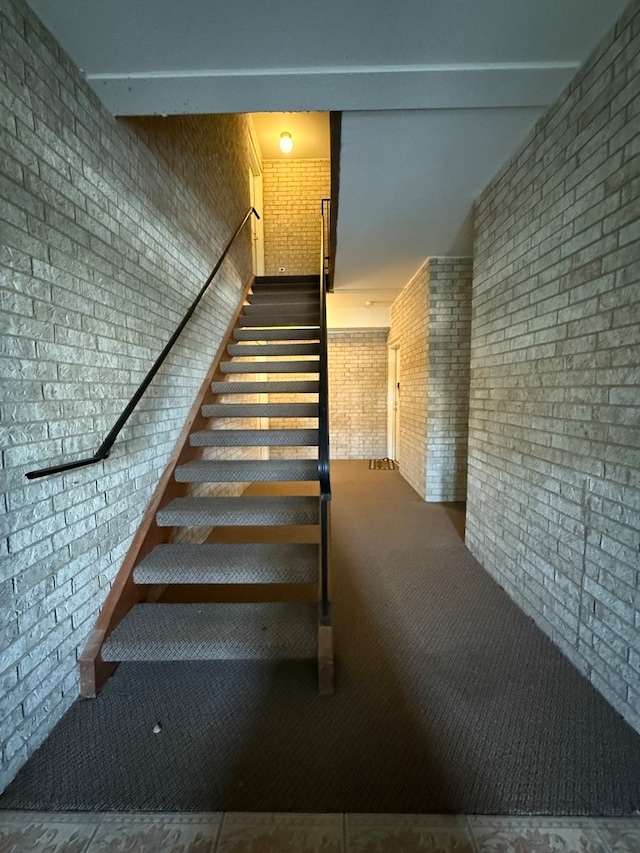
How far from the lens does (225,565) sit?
188cm

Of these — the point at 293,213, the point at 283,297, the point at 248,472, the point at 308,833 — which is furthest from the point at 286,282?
the point at 308,833

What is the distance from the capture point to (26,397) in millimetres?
1265

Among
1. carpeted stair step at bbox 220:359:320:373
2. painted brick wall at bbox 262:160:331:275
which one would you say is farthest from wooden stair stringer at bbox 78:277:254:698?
painted brick wall at bbox 262:160:331:275

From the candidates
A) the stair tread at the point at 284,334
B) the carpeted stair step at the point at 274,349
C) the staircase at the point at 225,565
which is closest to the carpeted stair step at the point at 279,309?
the stair tread at the point at 284,334

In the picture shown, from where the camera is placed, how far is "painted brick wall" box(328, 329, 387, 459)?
656 cm

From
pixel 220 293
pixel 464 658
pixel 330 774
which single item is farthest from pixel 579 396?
pixel 220 293

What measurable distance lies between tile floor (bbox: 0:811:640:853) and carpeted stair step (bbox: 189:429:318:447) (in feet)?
6.03

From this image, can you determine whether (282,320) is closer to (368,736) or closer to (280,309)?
(280,309)

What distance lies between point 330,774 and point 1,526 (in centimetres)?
138

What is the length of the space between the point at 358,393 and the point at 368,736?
5601 mm

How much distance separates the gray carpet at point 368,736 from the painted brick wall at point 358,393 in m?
4.73

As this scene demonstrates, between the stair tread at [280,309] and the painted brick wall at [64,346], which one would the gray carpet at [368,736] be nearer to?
the painted brick wall at [64,346]

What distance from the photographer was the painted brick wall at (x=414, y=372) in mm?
4195

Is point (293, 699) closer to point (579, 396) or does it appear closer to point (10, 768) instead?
point (10, 768)
